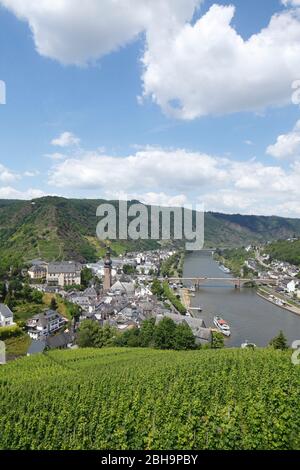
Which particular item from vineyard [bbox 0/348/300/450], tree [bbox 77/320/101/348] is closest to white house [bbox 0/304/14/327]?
tree [bbox 77/320/101/348]

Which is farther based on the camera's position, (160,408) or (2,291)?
(2,291)

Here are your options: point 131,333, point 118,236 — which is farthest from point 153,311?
point 118,236

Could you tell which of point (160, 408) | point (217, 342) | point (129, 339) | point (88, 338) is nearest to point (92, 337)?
point (88, 338)

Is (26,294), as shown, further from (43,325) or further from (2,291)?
(43,325)

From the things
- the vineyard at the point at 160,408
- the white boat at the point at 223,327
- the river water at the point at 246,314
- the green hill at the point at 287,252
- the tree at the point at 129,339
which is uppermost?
the green hill at the point at 287,252

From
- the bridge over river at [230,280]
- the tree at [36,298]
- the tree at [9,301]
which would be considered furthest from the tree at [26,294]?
the bridge over river at [230,280]

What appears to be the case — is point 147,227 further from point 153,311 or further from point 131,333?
point 131,333

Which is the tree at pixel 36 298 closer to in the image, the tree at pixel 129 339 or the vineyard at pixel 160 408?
the tree at pixel 129 339

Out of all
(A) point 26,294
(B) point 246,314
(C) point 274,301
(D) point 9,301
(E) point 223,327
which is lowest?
(B) point 246,314
